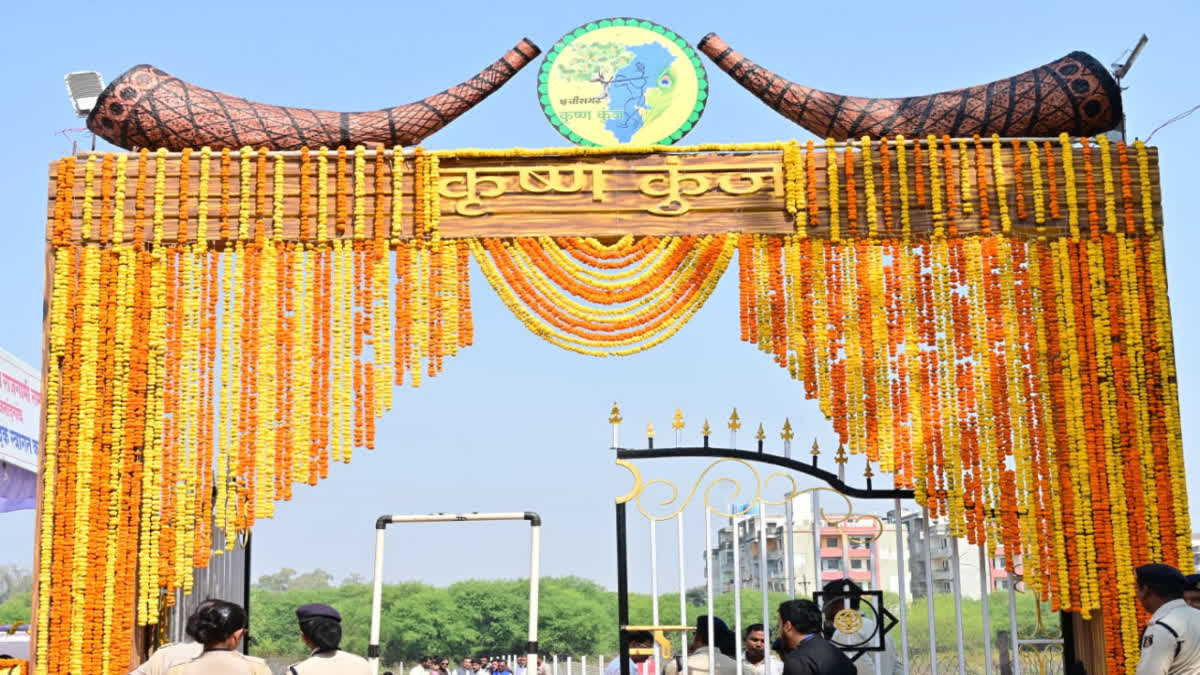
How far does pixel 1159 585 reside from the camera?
4766mm

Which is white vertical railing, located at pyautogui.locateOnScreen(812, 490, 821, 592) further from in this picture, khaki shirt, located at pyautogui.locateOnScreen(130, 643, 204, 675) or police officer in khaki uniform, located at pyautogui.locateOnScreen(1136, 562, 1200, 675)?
khaki shirt, located at pyautogui.locateOnScreen(130, 643, 204, 675)

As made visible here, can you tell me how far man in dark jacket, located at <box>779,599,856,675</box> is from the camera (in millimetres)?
4586

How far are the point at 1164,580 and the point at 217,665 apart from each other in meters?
3.23

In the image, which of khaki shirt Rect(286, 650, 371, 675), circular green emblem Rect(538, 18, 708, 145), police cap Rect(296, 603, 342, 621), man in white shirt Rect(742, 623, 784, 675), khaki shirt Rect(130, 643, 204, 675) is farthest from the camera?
circular green emblem Rect(538, 18, 708, 145)

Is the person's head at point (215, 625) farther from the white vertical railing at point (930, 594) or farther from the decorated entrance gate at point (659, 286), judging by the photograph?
the white vertical railing at point (930, 594)

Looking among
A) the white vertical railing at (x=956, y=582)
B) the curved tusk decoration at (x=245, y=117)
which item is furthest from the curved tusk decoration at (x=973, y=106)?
the white vertical railing at (x=956, y=582)

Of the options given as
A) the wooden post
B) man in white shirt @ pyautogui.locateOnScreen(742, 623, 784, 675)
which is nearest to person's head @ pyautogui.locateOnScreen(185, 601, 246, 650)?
man in white shirt @ pyautogui.locateOnScreen(742, 623, 784, 675)

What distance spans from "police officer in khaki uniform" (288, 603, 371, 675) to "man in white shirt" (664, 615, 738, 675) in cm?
276

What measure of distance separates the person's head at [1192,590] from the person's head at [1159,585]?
0.05ft

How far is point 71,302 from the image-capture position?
721 centimetres

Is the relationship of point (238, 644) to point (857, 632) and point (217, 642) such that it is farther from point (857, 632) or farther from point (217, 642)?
point (857, 632)

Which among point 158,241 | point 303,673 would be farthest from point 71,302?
point 303,673

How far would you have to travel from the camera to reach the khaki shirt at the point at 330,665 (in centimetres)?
457

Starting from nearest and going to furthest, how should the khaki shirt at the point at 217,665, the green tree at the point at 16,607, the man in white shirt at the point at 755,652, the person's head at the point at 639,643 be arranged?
the khaki shirt at the point at 217,665
the person's head at the point at 639,643
the man in white shirt at the point at 755,652
the green tree at the point at 16,607
